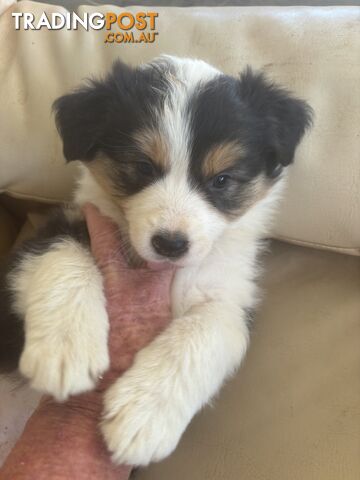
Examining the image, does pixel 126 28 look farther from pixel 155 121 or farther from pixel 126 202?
pixel 126 202

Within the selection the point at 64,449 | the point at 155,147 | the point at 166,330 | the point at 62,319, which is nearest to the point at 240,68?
the point at 155,147

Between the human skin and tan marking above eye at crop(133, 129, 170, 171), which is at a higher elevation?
tan marking above eye at crop(133, 129, 170, 171)

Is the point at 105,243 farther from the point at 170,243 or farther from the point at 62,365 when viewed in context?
the point at 62,365

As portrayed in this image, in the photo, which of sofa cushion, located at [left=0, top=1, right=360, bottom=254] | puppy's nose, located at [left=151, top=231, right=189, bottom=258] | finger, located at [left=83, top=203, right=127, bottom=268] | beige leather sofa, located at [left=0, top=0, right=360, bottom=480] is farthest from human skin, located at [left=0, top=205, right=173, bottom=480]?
sofa cushion, located at [left=0, top=1, right=360, bottom=254]

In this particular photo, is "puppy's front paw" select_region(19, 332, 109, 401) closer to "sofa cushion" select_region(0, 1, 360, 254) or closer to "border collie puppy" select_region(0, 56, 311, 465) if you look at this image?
"border collie puppy" select_region(0, 56, 311, 465)

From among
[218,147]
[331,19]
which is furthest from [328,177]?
[331,19]

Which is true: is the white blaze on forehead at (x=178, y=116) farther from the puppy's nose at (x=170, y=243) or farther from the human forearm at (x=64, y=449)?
the human forearm at (x=64, y=449)

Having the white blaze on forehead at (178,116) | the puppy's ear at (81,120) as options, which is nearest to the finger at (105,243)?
the puppy's ear at (81,120)
